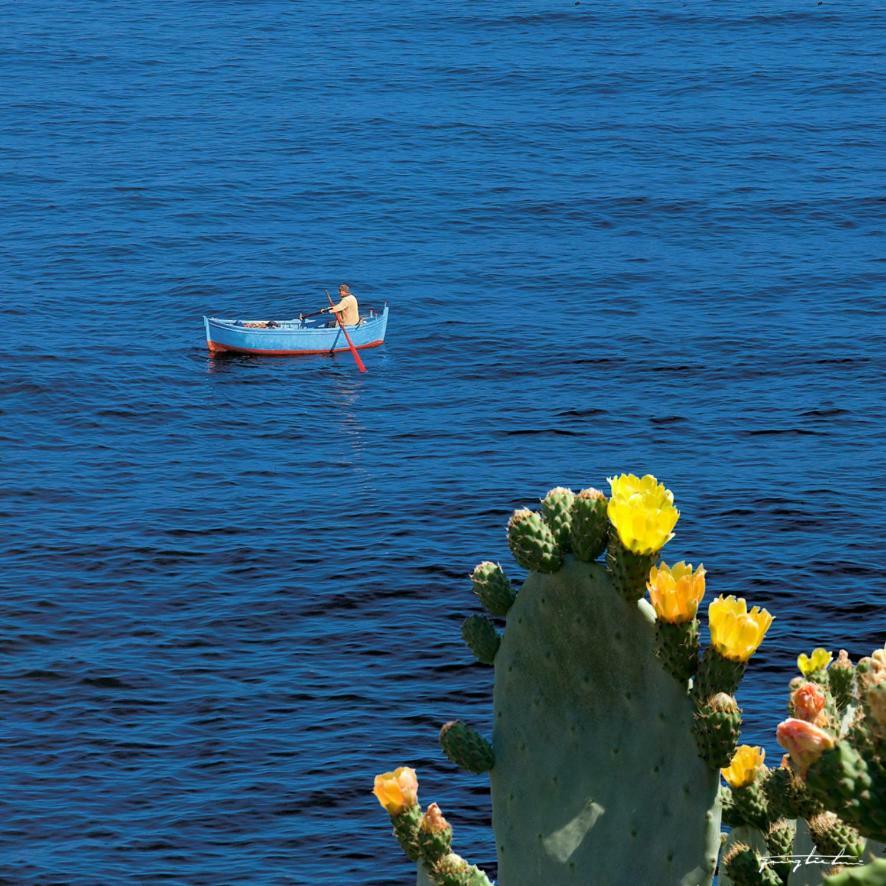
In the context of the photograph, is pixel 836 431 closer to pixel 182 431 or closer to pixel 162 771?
pixel 182 431

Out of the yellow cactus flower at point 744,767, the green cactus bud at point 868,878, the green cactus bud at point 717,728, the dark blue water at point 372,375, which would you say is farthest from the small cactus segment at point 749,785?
the dark blue water at point 372,375

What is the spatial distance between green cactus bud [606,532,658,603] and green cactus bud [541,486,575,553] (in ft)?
0.84

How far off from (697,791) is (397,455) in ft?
109

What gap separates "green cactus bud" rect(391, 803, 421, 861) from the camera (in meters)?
7.42

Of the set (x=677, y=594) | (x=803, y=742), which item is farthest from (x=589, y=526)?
(x=803, y=742)

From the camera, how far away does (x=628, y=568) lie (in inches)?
266

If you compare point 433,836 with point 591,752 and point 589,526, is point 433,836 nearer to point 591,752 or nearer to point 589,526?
point 591,752

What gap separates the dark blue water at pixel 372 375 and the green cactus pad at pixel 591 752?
45.3 feet

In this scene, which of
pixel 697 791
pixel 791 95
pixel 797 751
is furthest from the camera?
pixel 791 95

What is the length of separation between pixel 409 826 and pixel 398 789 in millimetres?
305

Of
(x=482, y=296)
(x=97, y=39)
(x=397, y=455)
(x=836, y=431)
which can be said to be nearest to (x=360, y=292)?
(x=482, y=296)

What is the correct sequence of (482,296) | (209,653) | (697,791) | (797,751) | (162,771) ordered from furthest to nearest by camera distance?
(482,296)
(209,653)
(162,771)
(697,791)
(797,751)

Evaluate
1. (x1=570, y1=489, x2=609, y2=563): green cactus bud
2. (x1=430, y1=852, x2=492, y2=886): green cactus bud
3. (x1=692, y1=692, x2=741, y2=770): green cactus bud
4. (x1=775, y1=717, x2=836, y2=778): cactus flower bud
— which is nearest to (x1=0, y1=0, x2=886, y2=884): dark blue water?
(x1=430, y1=852, x2=492, y2=886): green cactus bud

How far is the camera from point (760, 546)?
3209 cm
